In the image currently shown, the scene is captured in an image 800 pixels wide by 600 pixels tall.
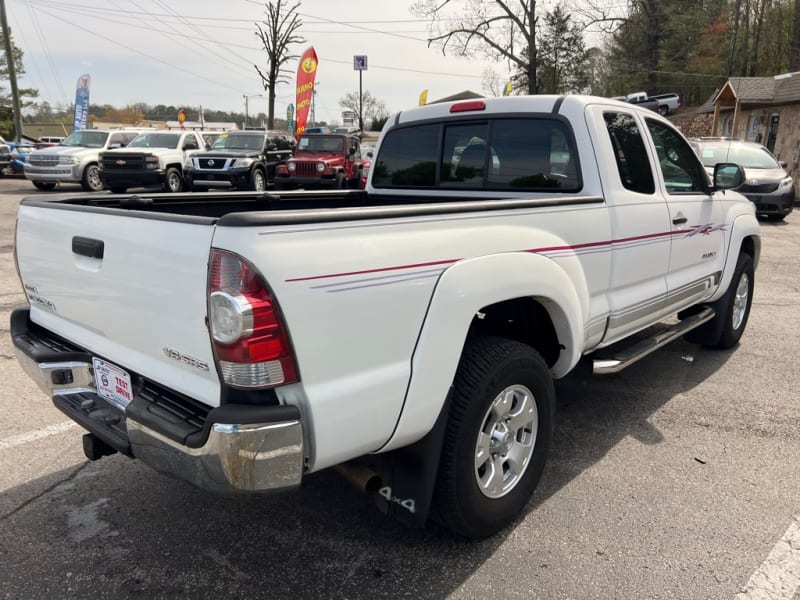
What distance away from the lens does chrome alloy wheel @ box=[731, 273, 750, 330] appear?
5.35 meters

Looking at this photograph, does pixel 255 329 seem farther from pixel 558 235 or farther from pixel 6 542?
pixel 6 542

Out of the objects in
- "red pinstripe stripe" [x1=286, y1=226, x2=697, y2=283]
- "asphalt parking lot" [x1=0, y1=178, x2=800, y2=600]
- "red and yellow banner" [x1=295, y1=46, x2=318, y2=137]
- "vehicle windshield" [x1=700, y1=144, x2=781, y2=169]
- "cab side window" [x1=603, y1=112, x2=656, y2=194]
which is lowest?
"asphalt parking lot" [x1=0, y1=178, x2=800, y2=600]

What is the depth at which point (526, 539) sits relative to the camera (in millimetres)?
2750

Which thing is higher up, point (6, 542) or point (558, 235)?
point (558, 235)

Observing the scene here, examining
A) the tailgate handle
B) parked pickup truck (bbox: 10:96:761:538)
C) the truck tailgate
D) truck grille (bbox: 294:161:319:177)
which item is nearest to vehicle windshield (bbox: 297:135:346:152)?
truck grille (bbox: 294:161:319:177)

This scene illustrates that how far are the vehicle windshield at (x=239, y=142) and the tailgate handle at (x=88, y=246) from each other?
1603 centimetres

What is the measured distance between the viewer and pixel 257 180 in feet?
57.0

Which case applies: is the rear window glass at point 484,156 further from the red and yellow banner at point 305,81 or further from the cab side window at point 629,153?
the red and yellow banner at point 305,81

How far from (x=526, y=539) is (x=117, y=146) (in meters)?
19.6

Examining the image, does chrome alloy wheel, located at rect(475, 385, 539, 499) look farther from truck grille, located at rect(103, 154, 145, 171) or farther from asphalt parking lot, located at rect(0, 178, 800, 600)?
truck grille, located at rect(103, 154, 145, 171)

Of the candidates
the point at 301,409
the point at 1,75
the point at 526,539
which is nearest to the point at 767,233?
the point at 526,539

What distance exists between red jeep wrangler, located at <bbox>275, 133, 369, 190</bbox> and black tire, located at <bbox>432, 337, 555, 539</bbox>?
47.9 feet

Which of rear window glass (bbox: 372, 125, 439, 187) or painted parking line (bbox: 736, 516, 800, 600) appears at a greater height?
rear window glass (bbox: 372, 125, 439, 187)

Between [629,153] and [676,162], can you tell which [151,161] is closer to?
[676,162]
